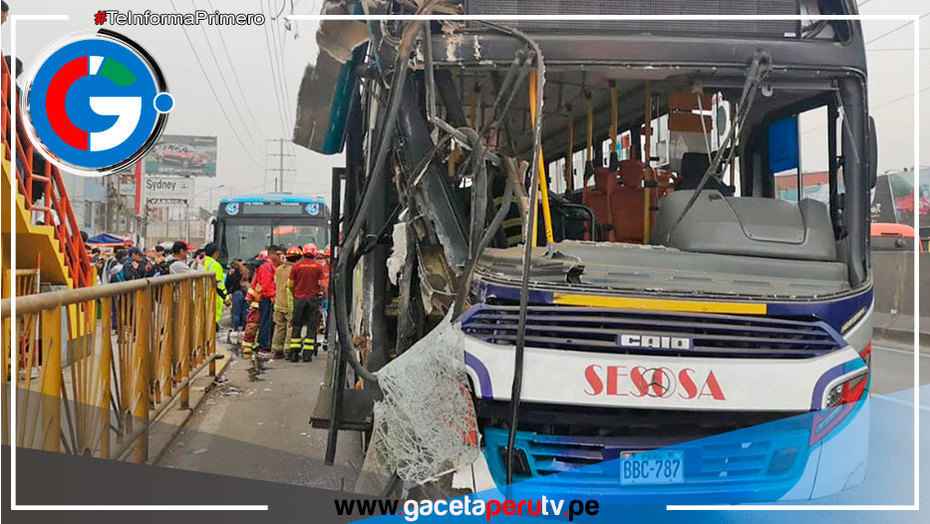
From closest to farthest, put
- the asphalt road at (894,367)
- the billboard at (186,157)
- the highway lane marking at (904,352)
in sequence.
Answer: the asphalt road at (894,367), the highway lane marking at (904,352), the billboard at (186,157)

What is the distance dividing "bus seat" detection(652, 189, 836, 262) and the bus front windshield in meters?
10.9

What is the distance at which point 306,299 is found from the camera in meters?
9.28

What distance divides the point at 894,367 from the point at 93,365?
9.85 metres

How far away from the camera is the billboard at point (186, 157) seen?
37.2 metres

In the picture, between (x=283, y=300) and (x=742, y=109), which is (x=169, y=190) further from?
(x=742, y=109)

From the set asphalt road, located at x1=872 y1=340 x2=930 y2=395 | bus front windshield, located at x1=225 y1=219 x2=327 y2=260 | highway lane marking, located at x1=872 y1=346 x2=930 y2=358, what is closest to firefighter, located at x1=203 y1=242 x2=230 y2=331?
bus front windshield, located at x1=225 y1=219 x2=327 y2=260

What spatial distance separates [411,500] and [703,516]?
4.99 feet

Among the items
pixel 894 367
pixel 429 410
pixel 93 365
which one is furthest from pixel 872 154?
pixel 894 367

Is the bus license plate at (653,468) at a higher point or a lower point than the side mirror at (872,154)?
lower

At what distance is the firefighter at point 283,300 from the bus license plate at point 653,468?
23.7ft

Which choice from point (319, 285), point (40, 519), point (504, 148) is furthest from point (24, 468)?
point (319, 285)

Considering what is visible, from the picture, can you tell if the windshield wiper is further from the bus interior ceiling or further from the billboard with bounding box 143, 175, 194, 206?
the billboard with bounding box 143, 175, 194, 206

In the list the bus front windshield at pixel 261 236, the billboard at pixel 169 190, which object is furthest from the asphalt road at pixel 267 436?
the billboard at pixel 169 190

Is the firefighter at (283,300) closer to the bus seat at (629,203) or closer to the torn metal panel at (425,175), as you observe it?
the bus seat at (629,203)
